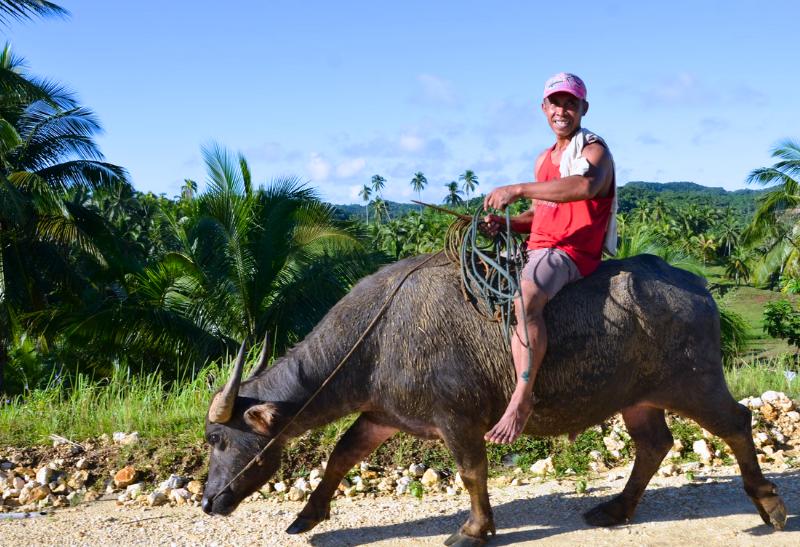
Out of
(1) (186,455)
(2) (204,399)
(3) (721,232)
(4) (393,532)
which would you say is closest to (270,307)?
(2) (204,399)

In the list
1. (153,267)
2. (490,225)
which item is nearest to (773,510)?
(490,225)

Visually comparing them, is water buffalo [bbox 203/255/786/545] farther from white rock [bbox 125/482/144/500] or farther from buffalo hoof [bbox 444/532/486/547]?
white rock [bbox 125/482/144/500]

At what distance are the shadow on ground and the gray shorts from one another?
4.89ft

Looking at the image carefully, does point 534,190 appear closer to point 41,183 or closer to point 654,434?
point 654,434

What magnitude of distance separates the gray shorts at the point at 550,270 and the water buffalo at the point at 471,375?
0.12 metres

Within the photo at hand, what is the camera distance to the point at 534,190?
168 inches

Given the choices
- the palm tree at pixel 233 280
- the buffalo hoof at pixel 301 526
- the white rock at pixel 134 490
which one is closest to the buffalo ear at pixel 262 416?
the buffalo hoof at pixel 301 526

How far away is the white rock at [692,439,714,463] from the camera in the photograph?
6066mm

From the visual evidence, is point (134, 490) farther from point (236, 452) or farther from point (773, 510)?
point (773, 510)

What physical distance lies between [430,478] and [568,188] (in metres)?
2.52

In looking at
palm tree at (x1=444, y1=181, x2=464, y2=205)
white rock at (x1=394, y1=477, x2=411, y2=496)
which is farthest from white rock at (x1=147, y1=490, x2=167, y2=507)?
palm tree at (x1=444, y1=181, x2=464, y2=205)

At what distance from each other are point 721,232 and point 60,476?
7500 centimetres

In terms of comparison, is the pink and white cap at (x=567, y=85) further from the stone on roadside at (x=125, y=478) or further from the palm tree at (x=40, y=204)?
the palm tree at (x=40, y=204)

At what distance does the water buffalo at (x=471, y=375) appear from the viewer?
443 cm
